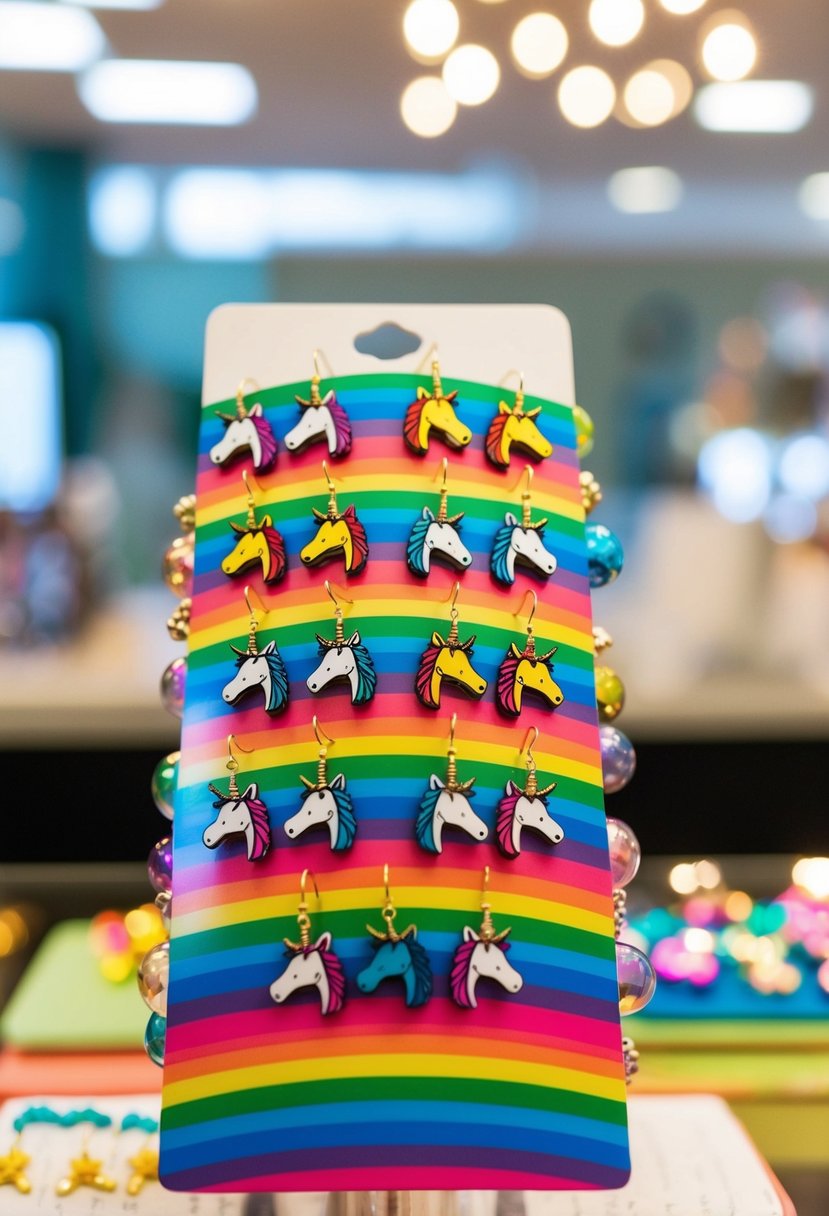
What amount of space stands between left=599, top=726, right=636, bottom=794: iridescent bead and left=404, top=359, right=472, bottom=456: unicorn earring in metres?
0.14

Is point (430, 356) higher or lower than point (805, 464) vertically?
lower

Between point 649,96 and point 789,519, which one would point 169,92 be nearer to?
point 649,96

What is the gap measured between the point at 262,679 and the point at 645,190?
3.84m

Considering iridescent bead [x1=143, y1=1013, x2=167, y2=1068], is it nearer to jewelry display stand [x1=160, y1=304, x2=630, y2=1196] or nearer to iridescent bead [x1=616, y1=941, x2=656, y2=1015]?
jewelry display stand [x1=160, y1=304, x2=630, y2=1196]

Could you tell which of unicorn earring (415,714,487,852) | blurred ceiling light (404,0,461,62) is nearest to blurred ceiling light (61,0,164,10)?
blurred ceiling light (404,0,461,62)

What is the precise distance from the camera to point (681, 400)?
474cm

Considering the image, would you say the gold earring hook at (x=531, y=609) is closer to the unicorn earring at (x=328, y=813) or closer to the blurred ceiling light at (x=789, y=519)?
the unicorn earring at (x=328, y=813)

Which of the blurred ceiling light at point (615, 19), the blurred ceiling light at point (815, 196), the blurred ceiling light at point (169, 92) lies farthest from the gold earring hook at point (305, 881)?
the blurred ceiling light at point (815, 196)

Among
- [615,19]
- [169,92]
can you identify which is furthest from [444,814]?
[169,92]

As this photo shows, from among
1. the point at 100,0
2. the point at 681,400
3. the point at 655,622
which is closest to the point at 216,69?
the point at 100,0

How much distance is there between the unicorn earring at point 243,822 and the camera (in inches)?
16.6

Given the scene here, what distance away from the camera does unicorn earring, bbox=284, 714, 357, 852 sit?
42cm

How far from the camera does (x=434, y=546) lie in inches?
18.1

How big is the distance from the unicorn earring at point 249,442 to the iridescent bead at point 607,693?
0.56 feet
